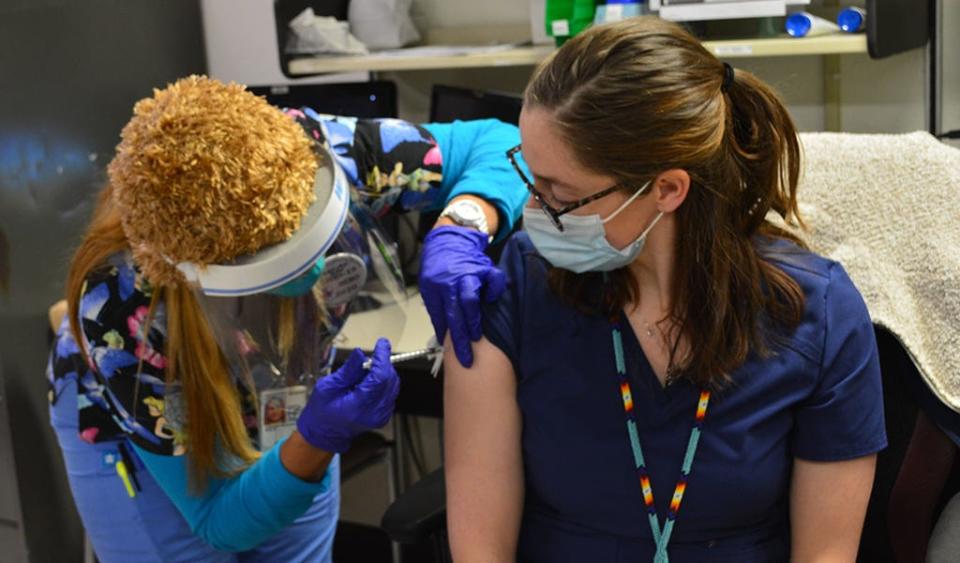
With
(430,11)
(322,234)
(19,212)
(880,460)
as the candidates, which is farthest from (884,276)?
(19,212)

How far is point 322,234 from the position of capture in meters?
1.34

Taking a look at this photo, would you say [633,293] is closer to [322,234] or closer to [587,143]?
[587,143]

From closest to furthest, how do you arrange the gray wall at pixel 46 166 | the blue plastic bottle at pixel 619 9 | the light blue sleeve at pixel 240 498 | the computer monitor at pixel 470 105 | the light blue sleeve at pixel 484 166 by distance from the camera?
the light blue sleeve at pixel 240 498
the light blue sleeve at pixel 484 166
the blue plastic bottle at pixel 619 9
the computer monitor at pixel 470 105
the gray wall at pixel 46 166

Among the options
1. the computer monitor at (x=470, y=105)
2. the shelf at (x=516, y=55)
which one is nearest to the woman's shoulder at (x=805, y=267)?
the shelf at (x=516, y=55)

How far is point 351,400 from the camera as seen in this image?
145 cm

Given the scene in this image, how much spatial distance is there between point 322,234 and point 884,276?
2.70 ft

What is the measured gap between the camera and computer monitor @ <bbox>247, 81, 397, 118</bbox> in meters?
2.67

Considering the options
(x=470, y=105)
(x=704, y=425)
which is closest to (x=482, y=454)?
(x=704, y=425)

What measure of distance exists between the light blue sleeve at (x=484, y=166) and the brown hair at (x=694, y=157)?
0.82ft

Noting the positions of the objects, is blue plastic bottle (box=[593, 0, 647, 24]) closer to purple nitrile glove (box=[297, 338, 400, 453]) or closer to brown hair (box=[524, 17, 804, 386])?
brown hair (box=[524, 17, 804, 386])

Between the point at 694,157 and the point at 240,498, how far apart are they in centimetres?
79

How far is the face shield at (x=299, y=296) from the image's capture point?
4.33 feet

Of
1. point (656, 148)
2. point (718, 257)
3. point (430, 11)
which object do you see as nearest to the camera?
point (656, 148)

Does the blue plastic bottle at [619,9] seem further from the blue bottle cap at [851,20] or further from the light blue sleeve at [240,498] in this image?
the light blue sleeve at [240,498]
